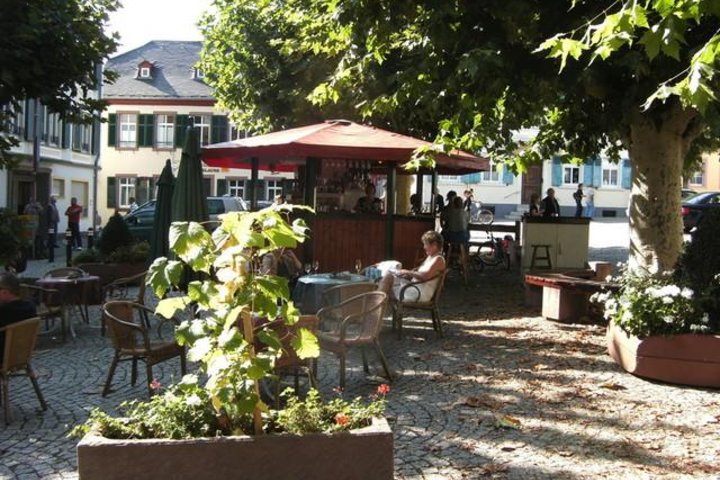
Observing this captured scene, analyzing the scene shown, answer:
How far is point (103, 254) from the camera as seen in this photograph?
13.7m

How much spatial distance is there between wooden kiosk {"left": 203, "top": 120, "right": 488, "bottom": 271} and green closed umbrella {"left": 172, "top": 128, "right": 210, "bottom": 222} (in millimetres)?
1840

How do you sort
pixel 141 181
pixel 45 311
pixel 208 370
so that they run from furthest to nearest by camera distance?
pixel 141 181
pixel 45 311
pixel 208 370

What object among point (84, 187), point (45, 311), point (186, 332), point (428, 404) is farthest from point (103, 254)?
point (84, 187)

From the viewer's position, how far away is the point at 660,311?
22.6 ft

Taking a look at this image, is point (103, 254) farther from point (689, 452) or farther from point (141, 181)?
point (141, 181)

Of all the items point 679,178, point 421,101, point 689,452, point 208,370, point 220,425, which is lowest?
point 689,452

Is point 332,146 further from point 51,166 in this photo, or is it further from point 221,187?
point 221,187

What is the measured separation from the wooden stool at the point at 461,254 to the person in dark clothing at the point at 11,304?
9.68 m

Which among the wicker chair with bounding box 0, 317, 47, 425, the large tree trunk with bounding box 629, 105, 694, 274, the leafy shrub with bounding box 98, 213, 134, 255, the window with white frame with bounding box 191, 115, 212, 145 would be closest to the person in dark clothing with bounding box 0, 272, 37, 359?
the wicker chair with bounding box 0, 317, 47, 425

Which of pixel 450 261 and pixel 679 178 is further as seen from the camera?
pixel 450 261

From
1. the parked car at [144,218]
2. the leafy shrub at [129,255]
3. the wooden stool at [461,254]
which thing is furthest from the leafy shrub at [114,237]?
the parked car at [144,218]

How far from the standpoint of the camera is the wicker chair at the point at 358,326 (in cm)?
658

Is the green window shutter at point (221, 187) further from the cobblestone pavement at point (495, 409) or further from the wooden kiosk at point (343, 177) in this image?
the cobblestone pavement at point (495, 409)

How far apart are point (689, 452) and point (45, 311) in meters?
6.81
